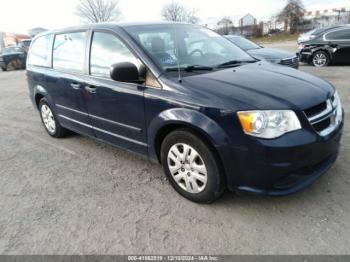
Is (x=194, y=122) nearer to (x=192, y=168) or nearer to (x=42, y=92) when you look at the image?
(x=192, y=168)

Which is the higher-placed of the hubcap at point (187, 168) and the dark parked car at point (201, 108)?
the dark parked car at point (201, 108)

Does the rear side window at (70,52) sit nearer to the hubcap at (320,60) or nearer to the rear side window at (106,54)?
the rear side window at (106,54)

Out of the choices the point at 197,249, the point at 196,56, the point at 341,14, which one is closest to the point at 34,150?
the point at 196,56

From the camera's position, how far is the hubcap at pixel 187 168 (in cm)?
284

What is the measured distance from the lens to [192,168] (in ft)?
9.52

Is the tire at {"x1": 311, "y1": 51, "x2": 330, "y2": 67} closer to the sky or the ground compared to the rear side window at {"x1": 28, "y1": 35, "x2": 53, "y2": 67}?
closer to the ground

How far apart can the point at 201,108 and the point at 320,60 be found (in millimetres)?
10020

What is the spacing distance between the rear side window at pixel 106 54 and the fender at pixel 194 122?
658 millimetres

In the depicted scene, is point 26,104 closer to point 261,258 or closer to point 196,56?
point 196,56

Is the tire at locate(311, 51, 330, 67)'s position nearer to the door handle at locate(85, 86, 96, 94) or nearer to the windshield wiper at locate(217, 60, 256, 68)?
the windshield wiper at locate(217, 60, 256, 68)

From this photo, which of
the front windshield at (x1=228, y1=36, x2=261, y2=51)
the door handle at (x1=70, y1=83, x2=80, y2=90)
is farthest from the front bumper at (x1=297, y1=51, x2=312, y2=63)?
the door handle at (x1=70, y1=83, x2=80, y2=90)

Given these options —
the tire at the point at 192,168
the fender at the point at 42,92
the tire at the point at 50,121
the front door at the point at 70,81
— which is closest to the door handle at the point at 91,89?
the front door at the point at 70,81

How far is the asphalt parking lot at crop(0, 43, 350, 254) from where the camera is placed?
97.4 inches

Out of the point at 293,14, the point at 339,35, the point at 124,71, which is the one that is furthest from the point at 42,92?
the point at 293,14
